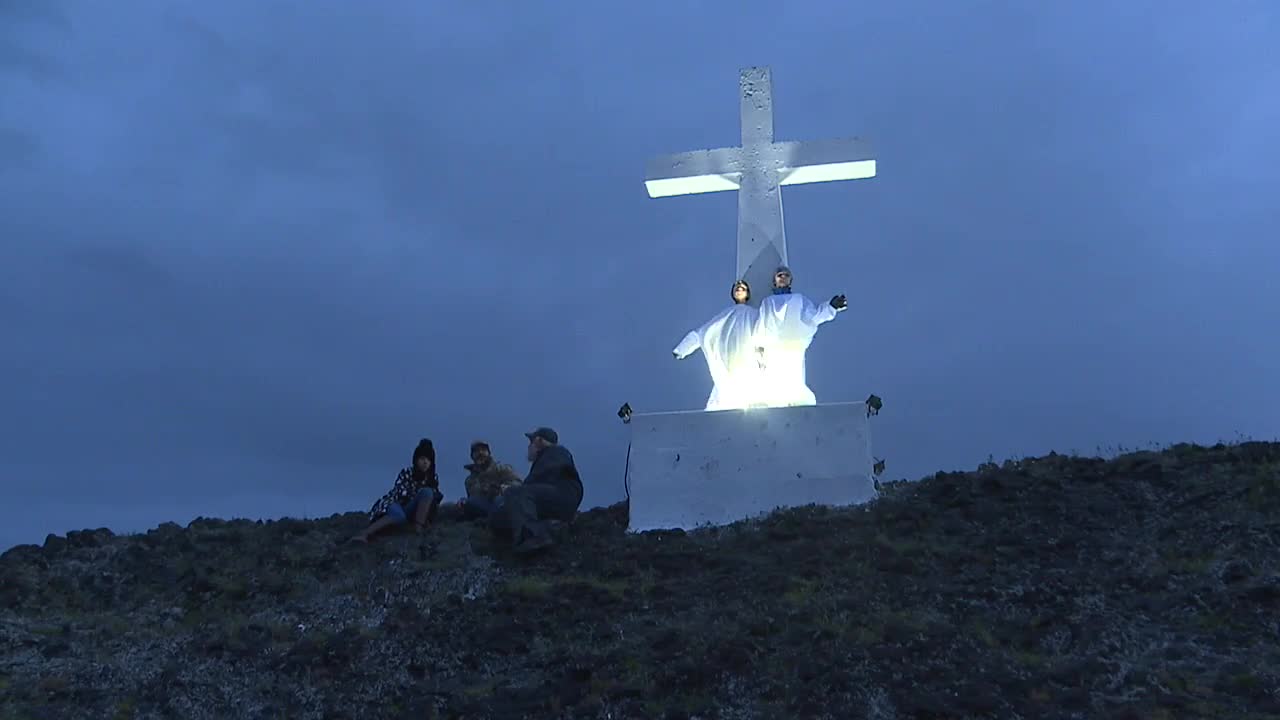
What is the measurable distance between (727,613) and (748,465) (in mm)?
2979

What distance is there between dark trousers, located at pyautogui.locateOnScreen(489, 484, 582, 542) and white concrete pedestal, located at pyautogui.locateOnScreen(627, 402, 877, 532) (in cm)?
65

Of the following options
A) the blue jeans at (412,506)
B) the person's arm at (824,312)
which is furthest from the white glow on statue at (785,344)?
the blue jeans at (412,506)

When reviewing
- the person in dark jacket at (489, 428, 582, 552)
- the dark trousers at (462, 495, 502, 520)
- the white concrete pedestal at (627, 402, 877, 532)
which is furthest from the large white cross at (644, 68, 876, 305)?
the dark trousers at (462, 495, 502, 520)

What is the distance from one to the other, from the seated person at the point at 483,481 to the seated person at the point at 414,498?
0.28 metres

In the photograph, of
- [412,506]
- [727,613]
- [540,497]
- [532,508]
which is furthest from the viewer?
[412,506]

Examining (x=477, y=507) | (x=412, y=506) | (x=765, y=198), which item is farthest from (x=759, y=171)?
(x=412, y=506)

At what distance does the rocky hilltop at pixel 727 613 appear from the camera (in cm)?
772

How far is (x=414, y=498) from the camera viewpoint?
1175cm

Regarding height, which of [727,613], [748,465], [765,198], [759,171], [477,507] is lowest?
[727,613]

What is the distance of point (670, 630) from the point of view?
8688mm

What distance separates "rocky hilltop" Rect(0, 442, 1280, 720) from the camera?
7.72m

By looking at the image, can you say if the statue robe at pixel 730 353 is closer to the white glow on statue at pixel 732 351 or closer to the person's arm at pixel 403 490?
the white glow on statue at pixel 732 351

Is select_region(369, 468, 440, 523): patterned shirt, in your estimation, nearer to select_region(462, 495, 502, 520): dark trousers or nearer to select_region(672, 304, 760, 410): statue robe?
select_region(462, 495, 502, 520): dark trousers

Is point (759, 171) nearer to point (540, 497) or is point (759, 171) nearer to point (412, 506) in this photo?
point (540, 497)
